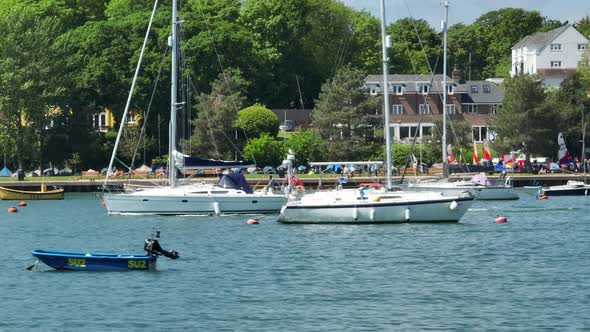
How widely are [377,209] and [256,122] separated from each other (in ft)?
223

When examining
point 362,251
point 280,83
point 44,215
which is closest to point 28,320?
point 362,251

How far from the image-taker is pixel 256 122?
141 m

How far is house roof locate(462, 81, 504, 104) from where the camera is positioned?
6821 inches

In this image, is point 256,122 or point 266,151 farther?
point 256,122

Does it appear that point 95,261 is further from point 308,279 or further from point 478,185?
point 478,185

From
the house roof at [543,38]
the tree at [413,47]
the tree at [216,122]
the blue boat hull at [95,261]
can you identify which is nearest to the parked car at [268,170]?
the tree at [216,122]

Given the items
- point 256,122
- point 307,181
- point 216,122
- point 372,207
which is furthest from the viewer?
point 256,122

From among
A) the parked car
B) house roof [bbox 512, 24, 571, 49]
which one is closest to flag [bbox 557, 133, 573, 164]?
the parked car

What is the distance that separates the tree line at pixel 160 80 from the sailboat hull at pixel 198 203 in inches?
1288

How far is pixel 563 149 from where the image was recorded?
13238 centimetres

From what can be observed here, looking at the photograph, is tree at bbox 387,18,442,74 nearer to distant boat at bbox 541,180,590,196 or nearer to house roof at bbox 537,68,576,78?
house roof at bbox 537,68,576,78

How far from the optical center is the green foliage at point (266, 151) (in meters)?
→ 134

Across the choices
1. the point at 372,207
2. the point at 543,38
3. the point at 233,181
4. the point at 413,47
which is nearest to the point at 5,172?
the point at 233,181

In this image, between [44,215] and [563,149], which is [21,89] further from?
→ [563,149]
